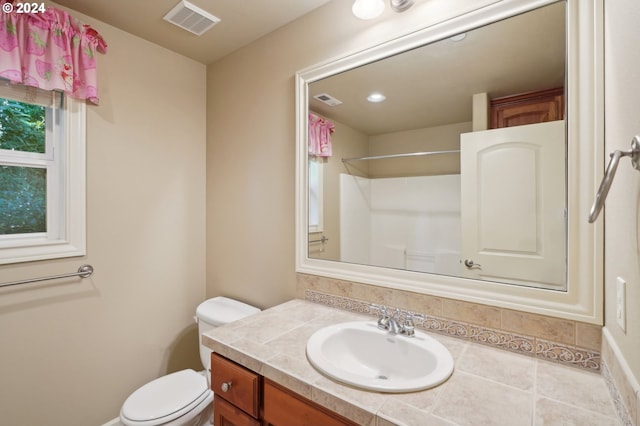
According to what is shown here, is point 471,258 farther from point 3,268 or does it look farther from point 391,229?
point 3,268

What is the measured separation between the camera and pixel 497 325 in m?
1.04

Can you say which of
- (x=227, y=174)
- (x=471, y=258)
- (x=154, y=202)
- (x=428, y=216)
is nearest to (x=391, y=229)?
(x=428, y=216)

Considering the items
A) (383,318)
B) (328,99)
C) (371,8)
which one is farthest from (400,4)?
(383,318)

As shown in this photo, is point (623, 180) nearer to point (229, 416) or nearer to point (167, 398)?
point (229, 416)

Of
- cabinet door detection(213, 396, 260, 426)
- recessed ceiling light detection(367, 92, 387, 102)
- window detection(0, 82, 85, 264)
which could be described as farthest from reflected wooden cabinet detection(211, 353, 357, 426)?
recessed ceiling light detection(367, 92, 387, 102)

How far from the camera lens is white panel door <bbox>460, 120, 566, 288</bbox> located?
38.1 inches

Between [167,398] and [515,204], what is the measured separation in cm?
180

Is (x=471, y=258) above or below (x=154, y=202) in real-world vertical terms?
below

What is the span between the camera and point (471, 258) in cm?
113

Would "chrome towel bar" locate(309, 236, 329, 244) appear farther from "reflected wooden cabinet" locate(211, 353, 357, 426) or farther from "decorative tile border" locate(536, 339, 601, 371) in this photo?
"decorative tile border" locate(536, 339, 601, 371)

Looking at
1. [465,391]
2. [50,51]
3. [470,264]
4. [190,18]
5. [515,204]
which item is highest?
[190,18]

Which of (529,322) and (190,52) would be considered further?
(190,52)

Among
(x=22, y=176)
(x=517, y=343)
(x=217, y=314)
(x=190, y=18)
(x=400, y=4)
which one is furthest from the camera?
(x=217, y=314)

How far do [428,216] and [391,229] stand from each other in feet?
0.59
